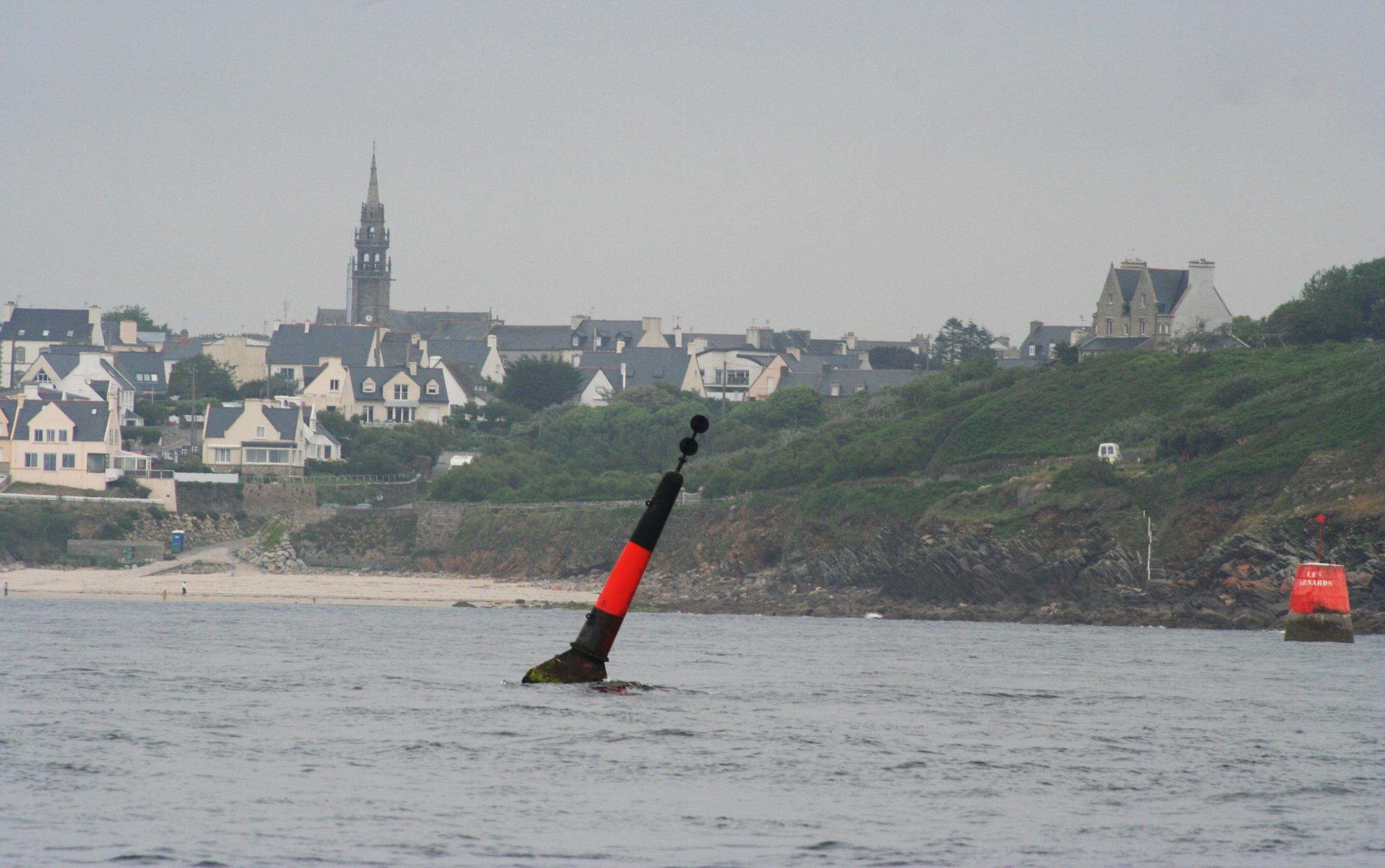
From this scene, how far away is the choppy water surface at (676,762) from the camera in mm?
16203

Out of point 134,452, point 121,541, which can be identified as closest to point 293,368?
point 134,452

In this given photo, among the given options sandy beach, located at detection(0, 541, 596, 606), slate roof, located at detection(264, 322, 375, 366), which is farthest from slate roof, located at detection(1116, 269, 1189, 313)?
slate roof, located at detection(264, 322, 375, 366)

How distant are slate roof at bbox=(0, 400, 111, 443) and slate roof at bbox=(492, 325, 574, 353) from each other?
59.8m

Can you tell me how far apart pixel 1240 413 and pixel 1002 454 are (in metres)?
11.7

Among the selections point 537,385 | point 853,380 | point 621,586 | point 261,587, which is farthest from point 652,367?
point 621,586

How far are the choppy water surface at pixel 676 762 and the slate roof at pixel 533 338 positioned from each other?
11512cm

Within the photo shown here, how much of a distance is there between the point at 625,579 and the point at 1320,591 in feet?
121

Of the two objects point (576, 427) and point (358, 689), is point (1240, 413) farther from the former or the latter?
point (358, 689)

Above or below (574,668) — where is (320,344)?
above

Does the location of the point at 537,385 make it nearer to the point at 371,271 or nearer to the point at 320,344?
the point at 320,344

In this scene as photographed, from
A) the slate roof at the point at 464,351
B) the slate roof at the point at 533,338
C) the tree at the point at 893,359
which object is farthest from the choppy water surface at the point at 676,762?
the slate roof at the point at 533,338

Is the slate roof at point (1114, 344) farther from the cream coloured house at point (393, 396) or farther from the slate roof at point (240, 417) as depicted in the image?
the slate roof at point (240, 417)

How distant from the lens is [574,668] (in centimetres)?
2248

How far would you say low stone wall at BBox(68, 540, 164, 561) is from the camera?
282 ft
